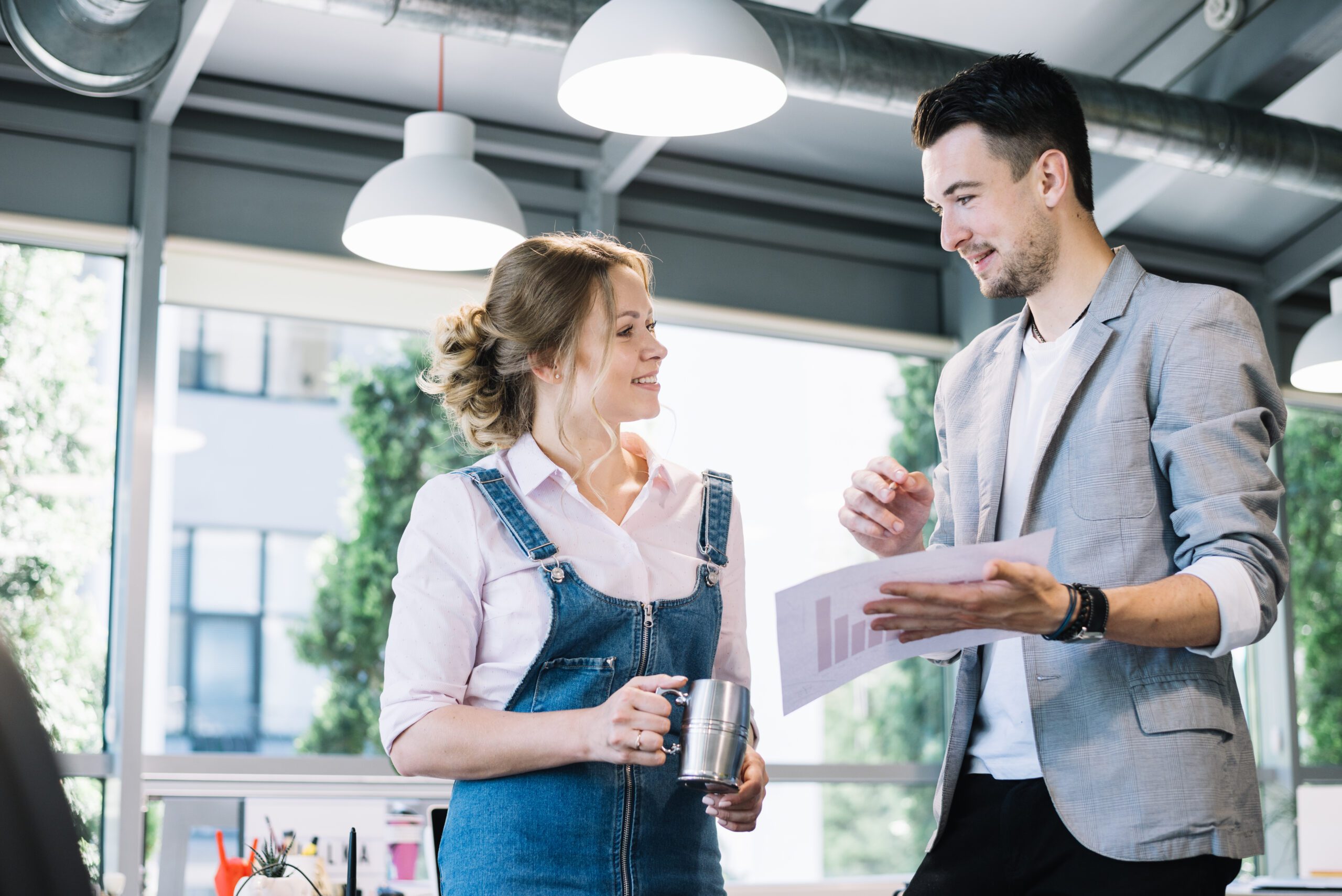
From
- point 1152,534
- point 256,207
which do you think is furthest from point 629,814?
point 256,207

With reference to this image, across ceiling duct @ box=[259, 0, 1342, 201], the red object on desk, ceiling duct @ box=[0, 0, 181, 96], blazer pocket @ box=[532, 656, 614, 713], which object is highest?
ceiling duct @ box=[259, 0, 1342, 201]

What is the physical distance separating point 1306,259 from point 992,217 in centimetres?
594

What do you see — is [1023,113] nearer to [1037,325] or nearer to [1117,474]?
[1037,325]

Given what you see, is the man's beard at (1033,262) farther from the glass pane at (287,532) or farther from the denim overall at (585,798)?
the glass pane at (287,532)

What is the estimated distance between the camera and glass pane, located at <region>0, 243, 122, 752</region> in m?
4.95

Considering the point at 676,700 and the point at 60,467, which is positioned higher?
the point at 60,467

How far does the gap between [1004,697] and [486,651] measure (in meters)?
0.72

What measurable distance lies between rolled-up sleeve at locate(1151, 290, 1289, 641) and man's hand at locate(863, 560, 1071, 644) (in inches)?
A: 9.4

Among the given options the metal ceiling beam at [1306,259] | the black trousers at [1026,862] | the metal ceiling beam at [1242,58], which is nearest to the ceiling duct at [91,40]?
the black trousers at [1026,862]

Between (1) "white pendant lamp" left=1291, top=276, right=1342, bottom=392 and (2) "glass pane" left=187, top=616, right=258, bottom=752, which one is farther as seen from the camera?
(1) "white pendant lamp" left=1291, top=276, right=1342, bottom=392

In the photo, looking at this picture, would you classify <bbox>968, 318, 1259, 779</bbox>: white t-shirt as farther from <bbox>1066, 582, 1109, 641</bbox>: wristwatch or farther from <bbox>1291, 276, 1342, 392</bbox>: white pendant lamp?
<bbox>1291, 276, 1342, 392</bbox>: white pendant lamp

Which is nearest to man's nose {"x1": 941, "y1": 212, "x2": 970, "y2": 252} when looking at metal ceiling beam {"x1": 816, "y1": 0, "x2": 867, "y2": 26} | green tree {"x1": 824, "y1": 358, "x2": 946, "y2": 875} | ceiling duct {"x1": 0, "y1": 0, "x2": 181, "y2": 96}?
ceiling duct {"x1": 0, "y1": 0, "x2": 181, "y2": 96}

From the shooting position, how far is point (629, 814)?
1795 mm

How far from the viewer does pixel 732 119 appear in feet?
10.1
